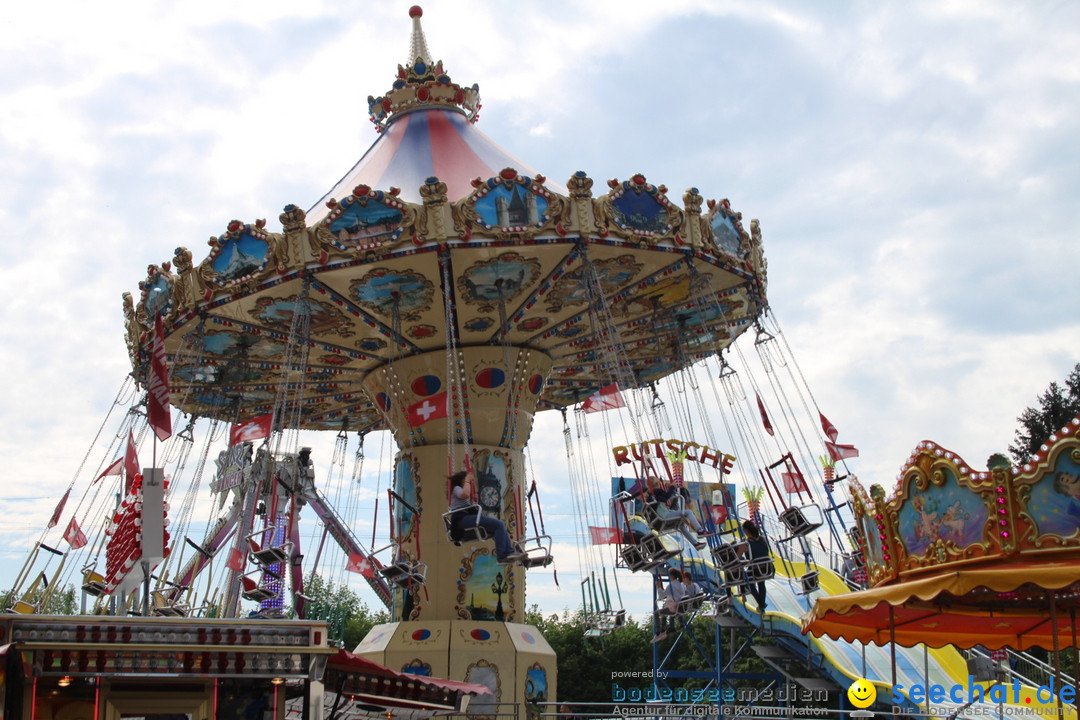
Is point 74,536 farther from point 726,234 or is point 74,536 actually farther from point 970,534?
point 970,534

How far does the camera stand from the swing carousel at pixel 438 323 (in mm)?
12367

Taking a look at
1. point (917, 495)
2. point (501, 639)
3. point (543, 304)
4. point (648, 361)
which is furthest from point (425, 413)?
point (917, 495)

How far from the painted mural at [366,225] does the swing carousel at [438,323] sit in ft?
0.08

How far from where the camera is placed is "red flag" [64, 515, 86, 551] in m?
14.4

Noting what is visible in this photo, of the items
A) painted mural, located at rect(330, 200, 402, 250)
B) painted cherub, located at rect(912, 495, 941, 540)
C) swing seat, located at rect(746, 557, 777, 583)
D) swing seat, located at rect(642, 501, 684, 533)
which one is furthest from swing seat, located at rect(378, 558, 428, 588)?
painted cherub, located at rect(912, 495, 941, 540)

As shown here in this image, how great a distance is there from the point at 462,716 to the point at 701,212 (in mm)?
7129

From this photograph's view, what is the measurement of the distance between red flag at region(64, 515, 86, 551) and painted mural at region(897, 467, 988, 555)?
35.7 ft

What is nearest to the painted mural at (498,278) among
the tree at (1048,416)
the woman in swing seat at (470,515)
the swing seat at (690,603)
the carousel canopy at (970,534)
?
the woman in swing seat at (470,515)

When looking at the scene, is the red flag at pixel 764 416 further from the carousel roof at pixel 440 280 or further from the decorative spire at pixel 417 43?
the decorative spire at pixel 417 43

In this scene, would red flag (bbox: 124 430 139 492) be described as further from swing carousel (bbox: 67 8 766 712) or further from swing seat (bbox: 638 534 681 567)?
swing seat (bbox: 638 534 681 567)

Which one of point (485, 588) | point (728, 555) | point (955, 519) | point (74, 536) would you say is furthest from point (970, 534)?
point (74, 536)

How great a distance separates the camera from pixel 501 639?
14.0 m

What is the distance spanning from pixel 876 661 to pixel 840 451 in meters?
5.66

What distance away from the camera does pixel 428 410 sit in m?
14.9
